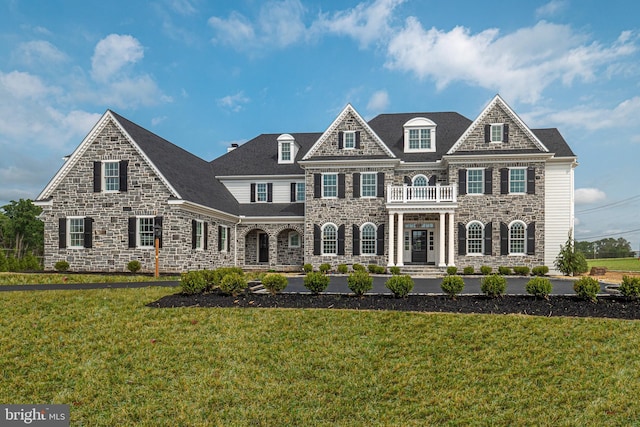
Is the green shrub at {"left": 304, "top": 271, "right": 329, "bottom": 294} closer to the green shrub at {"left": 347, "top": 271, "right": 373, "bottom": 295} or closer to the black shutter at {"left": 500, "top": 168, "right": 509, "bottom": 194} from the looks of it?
the green shrub at {"left": 347, "top": 271, "right": 373, "bottom": 295}

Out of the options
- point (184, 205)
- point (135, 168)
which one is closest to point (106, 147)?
point (135, 168)

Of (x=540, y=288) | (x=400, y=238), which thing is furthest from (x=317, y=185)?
(x=540, y=288)

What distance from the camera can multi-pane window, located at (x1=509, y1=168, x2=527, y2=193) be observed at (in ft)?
78.8

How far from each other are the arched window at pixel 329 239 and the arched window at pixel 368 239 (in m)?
1.54

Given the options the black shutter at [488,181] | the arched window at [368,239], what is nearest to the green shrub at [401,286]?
the arched window at [368,239]

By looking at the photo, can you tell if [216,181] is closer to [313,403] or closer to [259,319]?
[259,319]

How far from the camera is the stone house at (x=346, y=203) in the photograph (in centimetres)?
2120

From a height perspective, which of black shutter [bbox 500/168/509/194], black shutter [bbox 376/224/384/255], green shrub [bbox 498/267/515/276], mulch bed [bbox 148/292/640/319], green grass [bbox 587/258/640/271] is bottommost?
green grass [bbox 587/258/640/271]

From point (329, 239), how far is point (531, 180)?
39.0 ft

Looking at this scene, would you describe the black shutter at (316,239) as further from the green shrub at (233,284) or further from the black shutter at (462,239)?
the green shrub at (233,284)

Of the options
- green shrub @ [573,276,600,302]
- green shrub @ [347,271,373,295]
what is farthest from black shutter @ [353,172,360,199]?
Answer: green shrub @ [573,276,600,302]

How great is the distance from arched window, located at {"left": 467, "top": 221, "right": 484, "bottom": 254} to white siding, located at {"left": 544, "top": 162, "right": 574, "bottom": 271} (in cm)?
400

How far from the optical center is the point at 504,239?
24.0m

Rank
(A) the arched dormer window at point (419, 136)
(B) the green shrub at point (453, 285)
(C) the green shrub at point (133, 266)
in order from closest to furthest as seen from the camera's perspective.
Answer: (B) the green shrub at point (453, 285) → (C) the green shrub at point (133, 266) → (A) the arched dormer window at point (419, 136)
